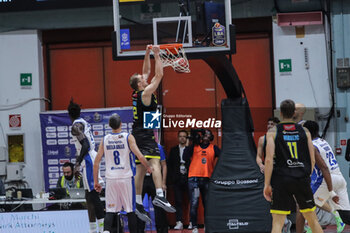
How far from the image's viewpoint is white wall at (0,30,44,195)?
47.3ft

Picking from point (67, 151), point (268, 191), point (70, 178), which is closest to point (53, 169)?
point (67, 151)

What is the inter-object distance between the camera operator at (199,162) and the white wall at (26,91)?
12.1 ft

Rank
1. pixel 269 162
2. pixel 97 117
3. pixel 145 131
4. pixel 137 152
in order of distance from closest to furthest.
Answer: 1. pixel 269 162
2. pixel 137 152
3. pixel 145 131
4. pixel 97 117

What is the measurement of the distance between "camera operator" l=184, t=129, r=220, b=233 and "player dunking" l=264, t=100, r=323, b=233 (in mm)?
4944

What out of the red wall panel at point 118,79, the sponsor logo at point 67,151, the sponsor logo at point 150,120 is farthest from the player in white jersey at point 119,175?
the red wall panel at point 118,79

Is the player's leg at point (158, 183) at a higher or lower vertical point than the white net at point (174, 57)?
lower

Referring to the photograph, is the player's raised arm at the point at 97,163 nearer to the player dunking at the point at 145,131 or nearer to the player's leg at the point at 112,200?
the player's leg at the point at 112,200

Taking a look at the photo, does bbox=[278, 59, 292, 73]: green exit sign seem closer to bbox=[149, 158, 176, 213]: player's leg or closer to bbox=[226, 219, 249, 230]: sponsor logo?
bbox=[226, 219, 249, 230]: sponsor logo

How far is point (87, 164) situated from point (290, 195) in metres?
4.03

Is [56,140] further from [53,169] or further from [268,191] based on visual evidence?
[268,191]

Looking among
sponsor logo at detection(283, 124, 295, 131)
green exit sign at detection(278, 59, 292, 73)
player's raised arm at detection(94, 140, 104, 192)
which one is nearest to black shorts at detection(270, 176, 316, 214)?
sponsor logo at detection(283, 124, 295, 131)

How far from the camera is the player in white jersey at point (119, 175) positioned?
9.30 m

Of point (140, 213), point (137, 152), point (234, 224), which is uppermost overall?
point (137, 152)

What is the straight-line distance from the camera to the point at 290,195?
8.09 meters
